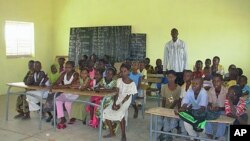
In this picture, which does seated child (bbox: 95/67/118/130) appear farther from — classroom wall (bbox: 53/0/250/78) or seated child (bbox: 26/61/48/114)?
classroom wall (bbox: 53/0/250/78)

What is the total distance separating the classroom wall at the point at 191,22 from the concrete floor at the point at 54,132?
10.4ft

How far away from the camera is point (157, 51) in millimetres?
8219

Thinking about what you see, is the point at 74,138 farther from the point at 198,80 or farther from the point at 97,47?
the point at 97,47

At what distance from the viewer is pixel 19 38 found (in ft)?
29.0

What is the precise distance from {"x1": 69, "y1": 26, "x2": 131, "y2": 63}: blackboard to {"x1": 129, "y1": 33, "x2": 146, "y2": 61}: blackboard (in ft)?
0.41

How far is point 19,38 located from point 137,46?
378 cm

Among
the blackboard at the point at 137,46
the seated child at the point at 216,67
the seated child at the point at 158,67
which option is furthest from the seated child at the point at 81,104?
the blackboard at the point at 137,46

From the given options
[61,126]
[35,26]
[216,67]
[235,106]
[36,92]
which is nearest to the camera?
[235,106]

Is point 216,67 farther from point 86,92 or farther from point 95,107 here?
point 86,92

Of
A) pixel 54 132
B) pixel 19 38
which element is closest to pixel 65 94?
pixel 54 132

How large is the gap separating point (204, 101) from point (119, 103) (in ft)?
4.35

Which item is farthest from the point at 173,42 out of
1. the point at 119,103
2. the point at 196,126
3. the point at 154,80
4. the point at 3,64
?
the point at 3,64

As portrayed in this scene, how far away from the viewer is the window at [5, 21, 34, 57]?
8414mm

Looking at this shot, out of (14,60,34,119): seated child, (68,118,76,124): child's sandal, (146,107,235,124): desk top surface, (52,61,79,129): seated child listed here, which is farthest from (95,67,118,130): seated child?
(14,60,34,119): seated child
